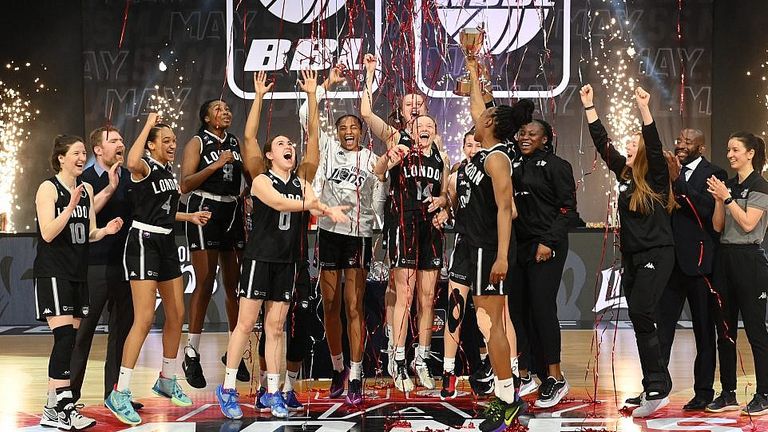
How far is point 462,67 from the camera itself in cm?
986

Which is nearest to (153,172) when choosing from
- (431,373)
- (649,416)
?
(431,373)

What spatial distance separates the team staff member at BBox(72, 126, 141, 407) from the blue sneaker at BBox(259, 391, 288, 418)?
0.90m

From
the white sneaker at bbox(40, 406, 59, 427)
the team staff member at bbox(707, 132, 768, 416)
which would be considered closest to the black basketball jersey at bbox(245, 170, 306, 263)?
the white sneaker at bbox(40, 406, 59, 427)

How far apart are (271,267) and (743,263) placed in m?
2.44

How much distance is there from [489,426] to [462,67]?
5935 mm

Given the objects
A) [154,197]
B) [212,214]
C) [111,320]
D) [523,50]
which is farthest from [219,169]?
[523,50]

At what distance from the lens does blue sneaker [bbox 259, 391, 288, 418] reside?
4.95 m

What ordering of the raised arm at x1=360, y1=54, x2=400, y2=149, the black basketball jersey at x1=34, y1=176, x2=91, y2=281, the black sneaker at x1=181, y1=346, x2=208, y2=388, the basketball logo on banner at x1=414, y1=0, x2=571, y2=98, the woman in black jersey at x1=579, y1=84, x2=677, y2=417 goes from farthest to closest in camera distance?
the basketball logo on banner at x1=414, y1=0, x2=571, y2=98 → the black sneaker at x1=181, y1=346, x2=208, y2=388 → the raised arm at x1=360, y1=54, x2=400, y2=149 → the woman in black jersey at x1=579, y1=84, x2=677, y2=417 → the black basketball jersey at x1=34, y1=176, x2=91, y2=281

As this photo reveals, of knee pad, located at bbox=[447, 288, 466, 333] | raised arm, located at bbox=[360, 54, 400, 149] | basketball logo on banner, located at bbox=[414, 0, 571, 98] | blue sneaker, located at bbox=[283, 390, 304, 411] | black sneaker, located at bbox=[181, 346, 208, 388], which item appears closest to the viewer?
knee pad, located at bbox=[447, 288, 466, 333]

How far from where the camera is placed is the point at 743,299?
16.3ft

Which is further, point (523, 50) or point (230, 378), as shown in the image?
point (523, 50)

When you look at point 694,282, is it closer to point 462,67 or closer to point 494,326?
point 494,326

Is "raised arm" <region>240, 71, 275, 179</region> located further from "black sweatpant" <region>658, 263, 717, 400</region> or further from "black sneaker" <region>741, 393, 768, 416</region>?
"black sneaker" <region>741, 393, 768, 416</region>

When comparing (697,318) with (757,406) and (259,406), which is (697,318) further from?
(259,406)
